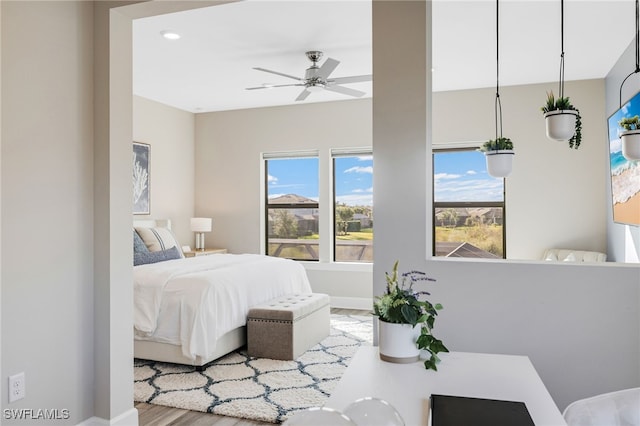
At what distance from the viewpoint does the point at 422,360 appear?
5.22 ft

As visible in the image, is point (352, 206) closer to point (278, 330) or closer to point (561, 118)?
point (278, 330)

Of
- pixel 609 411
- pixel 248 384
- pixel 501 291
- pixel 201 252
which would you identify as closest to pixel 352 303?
pixel 201 252

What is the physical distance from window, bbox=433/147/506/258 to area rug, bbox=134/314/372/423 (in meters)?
2.22

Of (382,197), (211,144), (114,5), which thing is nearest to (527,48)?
(382,197)

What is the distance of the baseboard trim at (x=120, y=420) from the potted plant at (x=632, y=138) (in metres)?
2.86

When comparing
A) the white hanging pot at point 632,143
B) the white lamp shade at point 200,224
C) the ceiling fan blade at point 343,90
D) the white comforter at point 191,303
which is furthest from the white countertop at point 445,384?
the white lamp shade at point 200,224

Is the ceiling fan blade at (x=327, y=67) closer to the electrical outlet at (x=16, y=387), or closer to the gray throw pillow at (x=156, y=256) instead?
the gray throw pillow at (x=156, y=256)

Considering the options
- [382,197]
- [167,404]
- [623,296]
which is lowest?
[167,404]

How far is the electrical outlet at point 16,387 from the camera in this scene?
210 centimetres

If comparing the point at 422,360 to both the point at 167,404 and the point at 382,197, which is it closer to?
the point at 382,197

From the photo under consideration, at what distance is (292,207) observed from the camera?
255 inches

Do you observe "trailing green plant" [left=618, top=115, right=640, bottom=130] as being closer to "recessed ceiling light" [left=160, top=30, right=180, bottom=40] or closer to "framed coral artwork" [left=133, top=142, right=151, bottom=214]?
"recessed ceiling light" [left=160, top=30, right=180, bottom=40]

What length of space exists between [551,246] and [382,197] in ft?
12.6

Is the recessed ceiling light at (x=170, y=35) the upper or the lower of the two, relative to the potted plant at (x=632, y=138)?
upper
